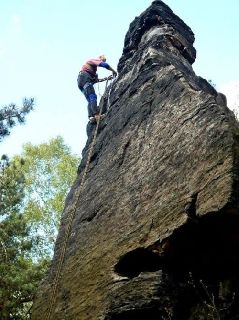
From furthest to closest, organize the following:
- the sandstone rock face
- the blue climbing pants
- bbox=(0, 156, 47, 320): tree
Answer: the blue climbing pants → bbox=(0, 156, 47, 320): tree → the sandstone rock face

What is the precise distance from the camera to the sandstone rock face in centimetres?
476

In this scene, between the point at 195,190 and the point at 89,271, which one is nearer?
the point at 195,190

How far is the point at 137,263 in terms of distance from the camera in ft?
17.9

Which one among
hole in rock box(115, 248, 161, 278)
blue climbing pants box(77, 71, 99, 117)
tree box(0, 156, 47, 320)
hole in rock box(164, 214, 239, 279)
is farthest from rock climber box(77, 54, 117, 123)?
hole in rock box(164, 214, 239, 279)

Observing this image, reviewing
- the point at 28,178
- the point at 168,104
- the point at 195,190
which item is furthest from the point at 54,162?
the point at 195,190

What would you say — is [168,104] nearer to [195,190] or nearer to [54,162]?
[195,190]

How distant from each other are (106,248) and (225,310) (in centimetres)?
200

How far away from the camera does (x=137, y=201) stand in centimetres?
599

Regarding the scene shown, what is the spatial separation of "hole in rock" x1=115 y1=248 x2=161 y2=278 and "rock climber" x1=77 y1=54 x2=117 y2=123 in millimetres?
6016

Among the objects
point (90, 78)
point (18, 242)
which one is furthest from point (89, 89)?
point (18, 242)

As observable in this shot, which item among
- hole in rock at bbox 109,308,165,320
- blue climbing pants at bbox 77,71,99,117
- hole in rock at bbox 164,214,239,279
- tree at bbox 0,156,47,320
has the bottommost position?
hole in rock at bbox 109,308,165,320

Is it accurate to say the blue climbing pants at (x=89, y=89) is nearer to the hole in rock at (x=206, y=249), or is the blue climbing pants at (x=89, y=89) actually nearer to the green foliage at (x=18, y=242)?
the green foliage at (x=18, y=242)

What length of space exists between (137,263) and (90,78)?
744cm

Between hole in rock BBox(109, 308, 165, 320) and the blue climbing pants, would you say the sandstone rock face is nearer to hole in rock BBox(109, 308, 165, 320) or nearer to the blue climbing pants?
hole in rock BBox(109, 308, 165, 320)
